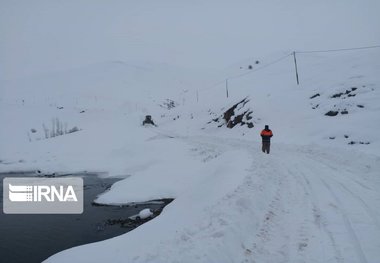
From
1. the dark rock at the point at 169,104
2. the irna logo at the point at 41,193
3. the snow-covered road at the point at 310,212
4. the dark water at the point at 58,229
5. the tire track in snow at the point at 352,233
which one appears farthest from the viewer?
the dark rock at the point at 169,104

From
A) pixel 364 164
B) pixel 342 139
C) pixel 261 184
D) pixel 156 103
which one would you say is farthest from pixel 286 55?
pixel 261 184

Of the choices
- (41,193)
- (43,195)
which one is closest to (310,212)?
(43,195)

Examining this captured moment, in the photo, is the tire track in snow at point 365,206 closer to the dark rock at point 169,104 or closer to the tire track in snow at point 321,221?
the tire track in snow at point 321,221

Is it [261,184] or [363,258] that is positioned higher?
[261,184]

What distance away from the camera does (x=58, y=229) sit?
11.1 meters

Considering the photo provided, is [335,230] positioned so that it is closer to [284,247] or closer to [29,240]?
[284,247]

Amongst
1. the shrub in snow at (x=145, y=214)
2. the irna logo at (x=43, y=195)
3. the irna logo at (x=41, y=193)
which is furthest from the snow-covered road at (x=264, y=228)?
the irna logo at (x=41, y=193)

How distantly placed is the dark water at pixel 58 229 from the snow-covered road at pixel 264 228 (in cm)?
207

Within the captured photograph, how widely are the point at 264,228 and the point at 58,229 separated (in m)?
6.98

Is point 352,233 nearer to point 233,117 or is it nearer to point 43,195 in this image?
point 43,195

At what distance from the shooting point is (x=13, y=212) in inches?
522

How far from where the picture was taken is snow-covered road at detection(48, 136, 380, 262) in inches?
234

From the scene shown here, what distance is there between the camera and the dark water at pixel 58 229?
30.7ft

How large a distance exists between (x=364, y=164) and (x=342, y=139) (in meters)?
7.96
